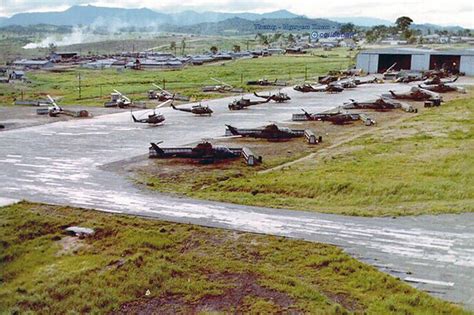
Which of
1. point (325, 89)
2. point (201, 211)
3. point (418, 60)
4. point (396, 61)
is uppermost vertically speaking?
point (418, 60)

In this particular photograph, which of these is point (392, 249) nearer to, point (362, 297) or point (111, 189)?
point (362, 297)

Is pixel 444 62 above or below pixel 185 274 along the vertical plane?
above

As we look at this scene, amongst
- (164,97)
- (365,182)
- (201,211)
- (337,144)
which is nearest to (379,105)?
(337,144)

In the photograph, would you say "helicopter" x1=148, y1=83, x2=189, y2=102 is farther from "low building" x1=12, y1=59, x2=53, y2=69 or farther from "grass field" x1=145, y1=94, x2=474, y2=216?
"low building" x1=12, y1=59, x2=53, y2=69

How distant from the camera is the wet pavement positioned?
1584cm

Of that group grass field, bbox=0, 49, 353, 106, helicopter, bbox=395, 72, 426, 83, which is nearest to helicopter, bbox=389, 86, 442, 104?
helicopter, bbox=395, 72, 426, 83

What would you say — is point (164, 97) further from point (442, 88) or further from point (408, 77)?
point (408, 77)

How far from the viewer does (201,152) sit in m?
30.1

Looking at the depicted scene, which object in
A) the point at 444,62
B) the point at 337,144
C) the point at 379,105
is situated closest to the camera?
the point at 337,144

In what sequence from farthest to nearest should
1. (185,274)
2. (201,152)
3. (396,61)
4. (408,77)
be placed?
1. (396,61)
2. (408,77)
3. (201,152)
4. (185,274)

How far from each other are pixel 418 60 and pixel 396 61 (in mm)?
4481

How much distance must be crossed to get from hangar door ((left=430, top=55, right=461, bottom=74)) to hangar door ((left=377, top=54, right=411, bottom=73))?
14.9 feet

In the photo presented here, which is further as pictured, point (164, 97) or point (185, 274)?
point (164, 97)

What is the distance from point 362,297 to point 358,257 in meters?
2.25
